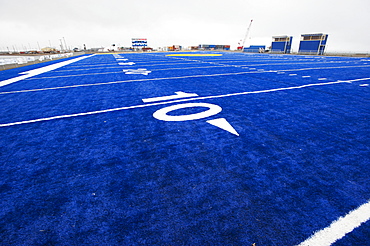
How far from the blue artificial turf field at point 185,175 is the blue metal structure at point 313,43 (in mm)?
40200

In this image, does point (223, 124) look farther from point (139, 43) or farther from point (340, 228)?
point (139, 43)

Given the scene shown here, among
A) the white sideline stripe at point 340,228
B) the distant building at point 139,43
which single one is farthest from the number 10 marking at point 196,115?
the distant building at point 139,43

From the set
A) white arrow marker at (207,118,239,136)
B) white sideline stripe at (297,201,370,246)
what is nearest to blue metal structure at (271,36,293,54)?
white arrow marker at (207,118,239,136)

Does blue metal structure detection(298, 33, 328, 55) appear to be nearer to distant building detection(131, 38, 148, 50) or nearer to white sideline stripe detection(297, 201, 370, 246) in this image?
white sideline stripe detection(297, 201, 370, 246)

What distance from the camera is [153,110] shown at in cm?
475

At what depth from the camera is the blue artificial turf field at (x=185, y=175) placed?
173 cm

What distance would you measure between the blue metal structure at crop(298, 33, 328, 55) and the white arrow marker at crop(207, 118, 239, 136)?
41.3 meters

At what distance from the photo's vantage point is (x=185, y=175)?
2426mm

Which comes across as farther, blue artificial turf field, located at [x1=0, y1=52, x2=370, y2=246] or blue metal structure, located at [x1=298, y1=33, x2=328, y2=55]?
blue metal structure, located at [x1=298, y1=33, x2=328, y2=55]

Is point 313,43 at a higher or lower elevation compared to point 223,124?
higher

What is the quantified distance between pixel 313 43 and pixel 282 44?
8.32m

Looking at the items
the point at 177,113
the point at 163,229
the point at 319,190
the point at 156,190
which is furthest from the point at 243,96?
the point at 163,229

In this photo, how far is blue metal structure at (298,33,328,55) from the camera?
36.2m

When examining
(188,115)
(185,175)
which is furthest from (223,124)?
(185,175)
